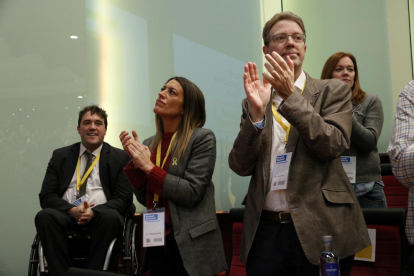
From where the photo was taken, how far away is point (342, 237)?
5.01ft

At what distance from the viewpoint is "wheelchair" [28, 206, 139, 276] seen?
2770 mm

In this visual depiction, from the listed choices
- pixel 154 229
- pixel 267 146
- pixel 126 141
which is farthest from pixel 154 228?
pixel 267 146

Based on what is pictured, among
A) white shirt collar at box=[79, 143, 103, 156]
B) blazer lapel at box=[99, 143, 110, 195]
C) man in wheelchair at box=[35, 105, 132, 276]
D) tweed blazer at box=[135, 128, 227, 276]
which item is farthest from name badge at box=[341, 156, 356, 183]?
white shirt collar at box=[79, 143, 103, 156]

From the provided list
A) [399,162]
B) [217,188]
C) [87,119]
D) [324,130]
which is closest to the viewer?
[399,162]

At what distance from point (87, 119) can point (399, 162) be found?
8.39ft

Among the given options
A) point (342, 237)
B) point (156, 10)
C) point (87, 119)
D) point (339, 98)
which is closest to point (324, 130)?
point (339, 98)

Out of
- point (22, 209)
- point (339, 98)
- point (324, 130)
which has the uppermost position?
point (339, 98)

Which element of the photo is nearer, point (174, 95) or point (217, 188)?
point (174, 95)

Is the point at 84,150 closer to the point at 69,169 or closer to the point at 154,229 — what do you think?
the point at 69,169

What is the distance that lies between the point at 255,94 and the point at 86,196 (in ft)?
6.16

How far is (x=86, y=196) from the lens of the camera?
10.5ft

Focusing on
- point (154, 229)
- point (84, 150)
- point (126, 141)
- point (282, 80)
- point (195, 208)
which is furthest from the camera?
point (84, 150)

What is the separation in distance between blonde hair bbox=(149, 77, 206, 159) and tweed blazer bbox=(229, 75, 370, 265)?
816 mm

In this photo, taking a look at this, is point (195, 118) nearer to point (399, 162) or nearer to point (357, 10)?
point (399, 162)
